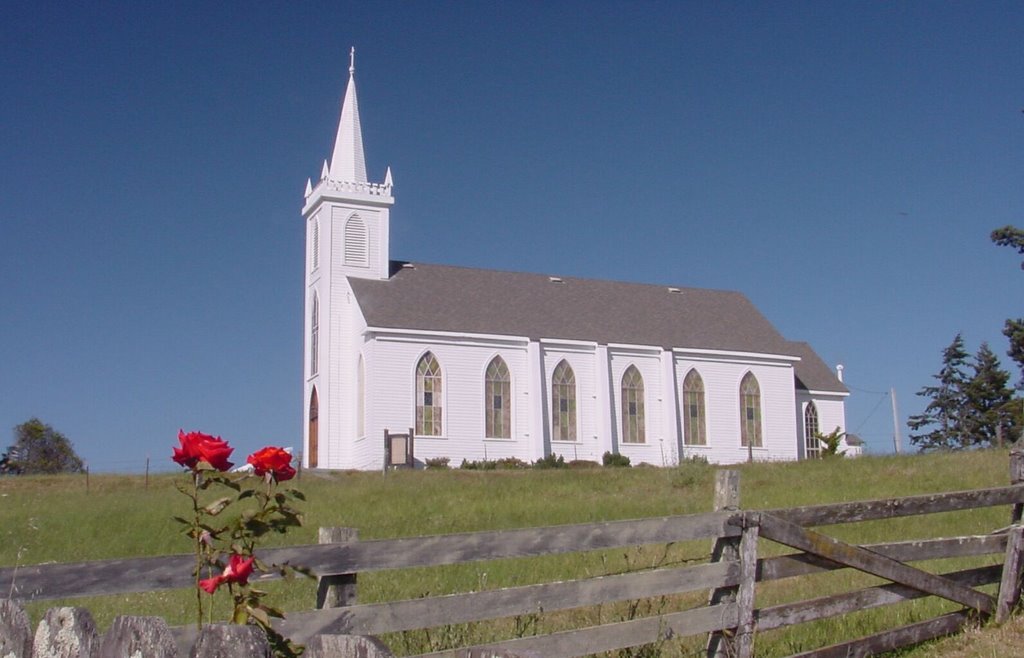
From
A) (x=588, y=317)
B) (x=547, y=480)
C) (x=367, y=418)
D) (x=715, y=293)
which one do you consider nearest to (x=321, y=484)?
(x=547, y=480)

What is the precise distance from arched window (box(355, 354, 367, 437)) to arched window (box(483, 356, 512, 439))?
4667 mm

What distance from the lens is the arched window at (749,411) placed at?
4834cm

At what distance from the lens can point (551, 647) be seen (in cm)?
689

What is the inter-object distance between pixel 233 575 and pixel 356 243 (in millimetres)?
42423

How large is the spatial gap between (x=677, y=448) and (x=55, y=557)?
30.8 meters

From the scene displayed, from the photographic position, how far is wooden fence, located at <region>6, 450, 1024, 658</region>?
591 cm

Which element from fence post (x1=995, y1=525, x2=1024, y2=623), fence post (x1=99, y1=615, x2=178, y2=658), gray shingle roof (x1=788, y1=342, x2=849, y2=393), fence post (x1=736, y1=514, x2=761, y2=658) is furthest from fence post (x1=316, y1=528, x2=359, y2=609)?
gray shingle roof (x1=788, y1=342, x2=849, y2=393)

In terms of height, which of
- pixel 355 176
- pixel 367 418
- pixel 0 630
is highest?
pixel 355 176

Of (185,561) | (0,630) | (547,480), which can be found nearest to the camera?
(0,630)

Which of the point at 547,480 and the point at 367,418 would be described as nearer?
the point at 547,480

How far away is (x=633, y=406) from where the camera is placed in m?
46.5

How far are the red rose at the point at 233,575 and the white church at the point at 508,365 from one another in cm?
3691

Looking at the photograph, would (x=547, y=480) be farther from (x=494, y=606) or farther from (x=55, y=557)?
(x=494, y=606)

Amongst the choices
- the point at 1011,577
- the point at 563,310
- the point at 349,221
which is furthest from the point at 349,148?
the point at 1011,577
